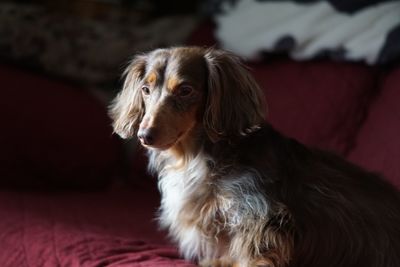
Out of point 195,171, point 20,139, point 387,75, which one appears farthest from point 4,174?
point 387,75

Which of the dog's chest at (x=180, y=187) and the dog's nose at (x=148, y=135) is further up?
the dog's nose at (x=148, y=135)

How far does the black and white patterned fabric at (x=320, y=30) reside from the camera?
213cm

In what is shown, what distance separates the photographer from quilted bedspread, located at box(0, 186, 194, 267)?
160cm

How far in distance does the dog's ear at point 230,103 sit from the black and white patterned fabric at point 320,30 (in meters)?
0.81

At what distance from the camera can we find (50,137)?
2.19 metres

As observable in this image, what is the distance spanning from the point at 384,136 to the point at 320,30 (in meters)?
0.50

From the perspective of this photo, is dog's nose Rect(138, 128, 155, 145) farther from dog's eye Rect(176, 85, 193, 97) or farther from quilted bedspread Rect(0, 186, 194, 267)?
quilted bedspread Rect(0, 186, 194, 267)

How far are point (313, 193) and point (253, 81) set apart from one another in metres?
0.33

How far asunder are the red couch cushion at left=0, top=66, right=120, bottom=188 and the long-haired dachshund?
0.73 meters

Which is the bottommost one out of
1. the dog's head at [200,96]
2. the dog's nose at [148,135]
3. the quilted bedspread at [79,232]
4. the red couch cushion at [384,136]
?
the quilted bedspread at [79,232]

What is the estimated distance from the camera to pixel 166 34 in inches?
103

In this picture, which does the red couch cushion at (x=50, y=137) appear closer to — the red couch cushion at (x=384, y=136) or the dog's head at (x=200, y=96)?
the dog's head at (x=200, y=96)

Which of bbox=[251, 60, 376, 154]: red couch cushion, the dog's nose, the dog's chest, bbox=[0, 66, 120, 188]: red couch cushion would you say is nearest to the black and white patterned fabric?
bbox=[251, 60, 376, 154]: red couch cushion

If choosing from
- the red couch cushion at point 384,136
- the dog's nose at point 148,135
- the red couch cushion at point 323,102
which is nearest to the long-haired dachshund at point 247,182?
the dog's nose at point 148,135
